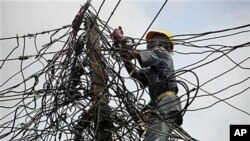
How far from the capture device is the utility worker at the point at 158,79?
5.79 metres

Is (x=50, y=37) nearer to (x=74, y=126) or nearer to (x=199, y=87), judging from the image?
(x=74, y=126)

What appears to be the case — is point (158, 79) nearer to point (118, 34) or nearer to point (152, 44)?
point (152, 44)

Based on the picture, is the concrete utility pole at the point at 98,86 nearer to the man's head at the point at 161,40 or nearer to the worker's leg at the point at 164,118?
the worker's leg at the point at 164,118

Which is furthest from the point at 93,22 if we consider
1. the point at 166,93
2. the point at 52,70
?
the point at 166,93

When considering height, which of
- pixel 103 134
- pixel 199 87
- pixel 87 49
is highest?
pixel 87 49

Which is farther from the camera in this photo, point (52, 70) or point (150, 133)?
point (52, 70)

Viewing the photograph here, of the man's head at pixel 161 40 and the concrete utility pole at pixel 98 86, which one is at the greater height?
the man's head at pixel 161 40

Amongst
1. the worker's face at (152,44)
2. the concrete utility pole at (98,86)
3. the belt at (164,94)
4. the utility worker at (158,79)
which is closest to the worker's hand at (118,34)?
the utility worker at (158,79)

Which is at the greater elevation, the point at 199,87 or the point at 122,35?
the point at 122,35

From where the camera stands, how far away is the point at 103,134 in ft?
19.0

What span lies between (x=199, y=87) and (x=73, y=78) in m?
1.41

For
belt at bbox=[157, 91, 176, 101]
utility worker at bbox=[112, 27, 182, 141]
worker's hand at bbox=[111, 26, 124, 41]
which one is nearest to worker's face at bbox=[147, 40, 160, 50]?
utility worker at bbox=[112, 27, 182, 141]

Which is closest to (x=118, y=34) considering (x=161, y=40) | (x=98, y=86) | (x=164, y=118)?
(x=161, y=40)

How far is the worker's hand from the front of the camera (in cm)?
621
